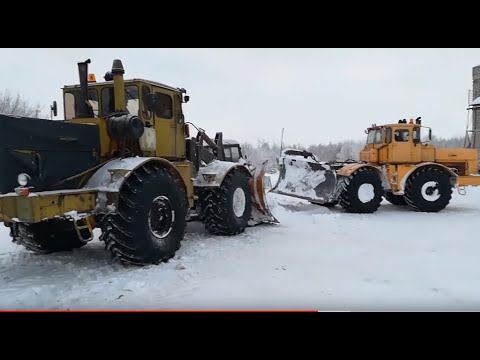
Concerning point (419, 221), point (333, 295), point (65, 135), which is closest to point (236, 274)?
point (333, 295)

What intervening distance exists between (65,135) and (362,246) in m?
4.65

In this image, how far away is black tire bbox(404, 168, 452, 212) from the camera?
10719 mm

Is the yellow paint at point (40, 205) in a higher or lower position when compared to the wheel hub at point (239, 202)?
higher

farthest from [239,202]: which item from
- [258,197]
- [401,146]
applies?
[401,146]

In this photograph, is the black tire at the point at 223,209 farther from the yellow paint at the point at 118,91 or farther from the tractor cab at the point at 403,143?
the tractor cab at the point at 403,143

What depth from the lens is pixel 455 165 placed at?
11.5 m

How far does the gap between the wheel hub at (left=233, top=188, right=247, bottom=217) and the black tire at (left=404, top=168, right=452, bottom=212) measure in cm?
520

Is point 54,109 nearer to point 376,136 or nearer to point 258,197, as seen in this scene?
point 258,197

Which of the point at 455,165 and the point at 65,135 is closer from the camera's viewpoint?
the point at 65,135

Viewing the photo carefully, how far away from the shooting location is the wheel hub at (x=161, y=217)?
538cm

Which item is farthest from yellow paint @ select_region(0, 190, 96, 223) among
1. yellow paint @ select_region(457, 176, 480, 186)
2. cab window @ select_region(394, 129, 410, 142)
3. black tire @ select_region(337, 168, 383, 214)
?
yellow paint @ select_region(457, 176, 480, 186)

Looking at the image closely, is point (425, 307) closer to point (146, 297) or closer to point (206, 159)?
point (146, 297)

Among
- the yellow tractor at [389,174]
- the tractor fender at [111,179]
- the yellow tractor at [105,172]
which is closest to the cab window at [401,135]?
the yellow tractor at [389,174]

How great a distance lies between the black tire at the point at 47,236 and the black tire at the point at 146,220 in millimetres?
918
